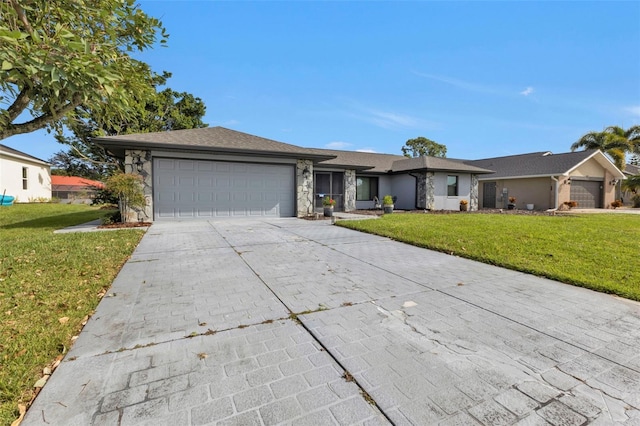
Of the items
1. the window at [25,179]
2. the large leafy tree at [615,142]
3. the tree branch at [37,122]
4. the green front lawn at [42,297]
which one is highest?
the large leafy tree at [615,142]

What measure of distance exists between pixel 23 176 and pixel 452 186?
33.5 m

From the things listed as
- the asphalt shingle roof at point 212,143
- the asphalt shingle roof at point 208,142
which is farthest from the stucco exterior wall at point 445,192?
the asphalt shingle roof at point 208,142

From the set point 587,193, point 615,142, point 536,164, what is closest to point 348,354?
point 536,164

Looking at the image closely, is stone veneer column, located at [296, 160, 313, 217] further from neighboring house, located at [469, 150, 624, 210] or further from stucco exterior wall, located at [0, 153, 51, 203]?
stucco exterior wall, located at [0, 153, 51, 203]

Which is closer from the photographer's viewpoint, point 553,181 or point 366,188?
point 366,188

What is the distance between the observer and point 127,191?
10258mm

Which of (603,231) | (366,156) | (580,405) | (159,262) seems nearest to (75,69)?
(159,262)

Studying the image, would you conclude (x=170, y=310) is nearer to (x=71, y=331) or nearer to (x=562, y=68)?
(x=71, y=331)

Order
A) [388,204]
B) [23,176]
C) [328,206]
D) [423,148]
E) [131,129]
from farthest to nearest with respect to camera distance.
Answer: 1. [423,148]
2. [23,176]
3. [131,129]
4. [388,204]
5. [328,206]

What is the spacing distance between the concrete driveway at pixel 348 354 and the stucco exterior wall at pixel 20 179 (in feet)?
86.1

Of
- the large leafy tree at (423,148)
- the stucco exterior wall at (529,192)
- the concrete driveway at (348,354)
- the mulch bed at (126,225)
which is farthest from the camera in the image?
the large leafy tree at (423,148)

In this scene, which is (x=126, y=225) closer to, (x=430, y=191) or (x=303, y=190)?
(x=303, y=190)

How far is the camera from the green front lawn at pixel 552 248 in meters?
Answer: 4.45

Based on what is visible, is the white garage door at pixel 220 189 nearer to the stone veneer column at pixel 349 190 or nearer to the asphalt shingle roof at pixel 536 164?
the stone veneer column at pixel 349 190
